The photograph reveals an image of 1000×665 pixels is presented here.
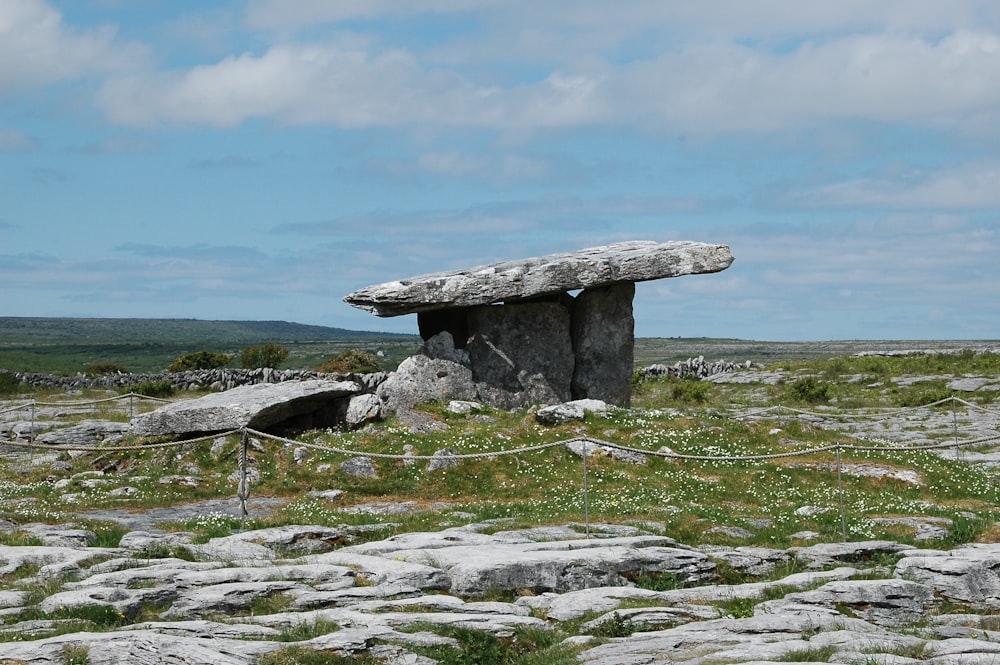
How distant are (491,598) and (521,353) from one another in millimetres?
17561

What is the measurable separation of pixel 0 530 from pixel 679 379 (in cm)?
3694

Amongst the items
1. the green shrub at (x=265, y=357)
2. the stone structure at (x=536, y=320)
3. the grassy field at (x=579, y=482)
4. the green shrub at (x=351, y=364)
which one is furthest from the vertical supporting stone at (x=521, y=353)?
the green shrub at (x=265, y=357)

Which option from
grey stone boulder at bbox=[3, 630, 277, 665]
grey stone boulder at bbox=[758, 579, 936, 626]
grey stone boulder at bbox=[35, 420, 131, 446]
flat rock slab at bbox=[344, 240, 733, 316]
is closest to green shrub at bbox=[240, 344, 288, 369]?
grey stone boulder at bbox=[35, 420, 131, 446]

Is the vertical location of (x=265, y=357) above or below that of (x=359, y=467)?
above

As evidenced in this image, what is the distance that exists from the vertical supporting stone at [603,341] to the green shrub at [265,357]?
36.3 metres

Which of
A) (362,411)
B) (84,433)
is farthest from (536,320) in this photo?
(84,433)

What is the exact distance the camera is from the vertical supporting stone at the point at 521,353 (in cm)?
3180

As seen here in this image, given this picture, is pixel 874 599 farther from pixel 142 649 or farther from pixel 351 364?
pixel 351 364

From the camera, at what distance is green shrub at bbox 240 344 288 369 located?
6612cm

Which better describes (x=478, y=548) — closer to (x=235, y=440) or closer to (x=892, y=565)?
(x=892, y=565)

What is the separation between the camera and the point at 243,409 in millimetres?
28141

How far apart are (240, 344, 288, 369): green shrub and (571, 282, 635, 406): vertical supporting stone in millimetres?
36297

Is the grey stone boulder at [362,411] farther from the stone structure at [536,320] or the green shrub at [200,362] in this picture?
the green shrub at [200,362]

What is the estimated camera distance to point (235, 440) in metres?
28.4
